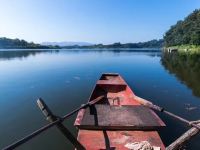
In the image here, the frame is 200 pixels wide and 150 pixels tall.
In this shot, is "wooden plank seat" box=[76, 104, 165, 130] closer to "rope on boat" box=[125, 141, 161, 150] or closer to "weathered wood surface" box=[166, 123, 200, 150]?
"rope on boat" box=[125, 141, 161, 150]

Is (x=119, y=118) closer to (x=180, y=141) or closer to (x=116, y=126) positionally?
(x=116, y=126)

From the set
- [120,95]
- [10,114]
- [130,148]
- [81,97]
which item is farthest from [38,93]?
[130,148]

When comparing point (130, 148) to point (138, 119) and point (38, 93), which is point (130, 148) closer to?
point (138, 119)

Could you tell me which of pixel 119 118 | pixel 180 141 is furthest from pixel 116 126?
pixel 180 141

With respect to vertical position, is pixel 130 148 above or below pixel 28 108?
above

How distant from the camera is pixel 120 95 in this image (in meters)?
14.8

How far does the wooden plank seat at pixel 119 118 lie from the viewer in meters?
7.93

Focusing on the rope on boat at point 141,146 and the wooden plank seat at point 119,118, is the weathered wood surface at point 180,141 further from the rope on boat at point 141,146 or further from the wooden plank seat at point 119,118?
the wooden plank seat at point 119,118

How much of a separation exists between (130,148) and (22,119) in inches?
304

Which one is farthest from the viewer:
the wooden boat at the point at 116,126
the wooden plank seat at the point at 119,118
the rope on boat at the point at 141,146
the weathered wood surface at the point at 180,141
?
the wooden plank seat at the point at 119,118

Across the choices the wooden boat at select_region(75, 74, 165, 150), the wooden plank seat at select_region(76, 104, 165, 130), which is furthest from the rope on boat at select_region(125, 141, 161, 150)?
the wooden plank seat at select_region(76, 104, 165, 130)

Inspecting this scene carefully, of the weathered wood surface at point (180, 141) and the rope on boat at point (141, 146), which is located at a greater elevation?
the weathered wood surface at point (180, 141)

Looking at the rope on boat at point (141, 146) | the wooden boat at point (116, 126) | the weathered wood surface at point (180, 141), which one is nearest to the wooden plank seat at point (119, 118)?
the wooden boat at point (116, 126)

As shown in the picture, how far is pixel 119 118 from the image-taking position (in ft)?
28.5
